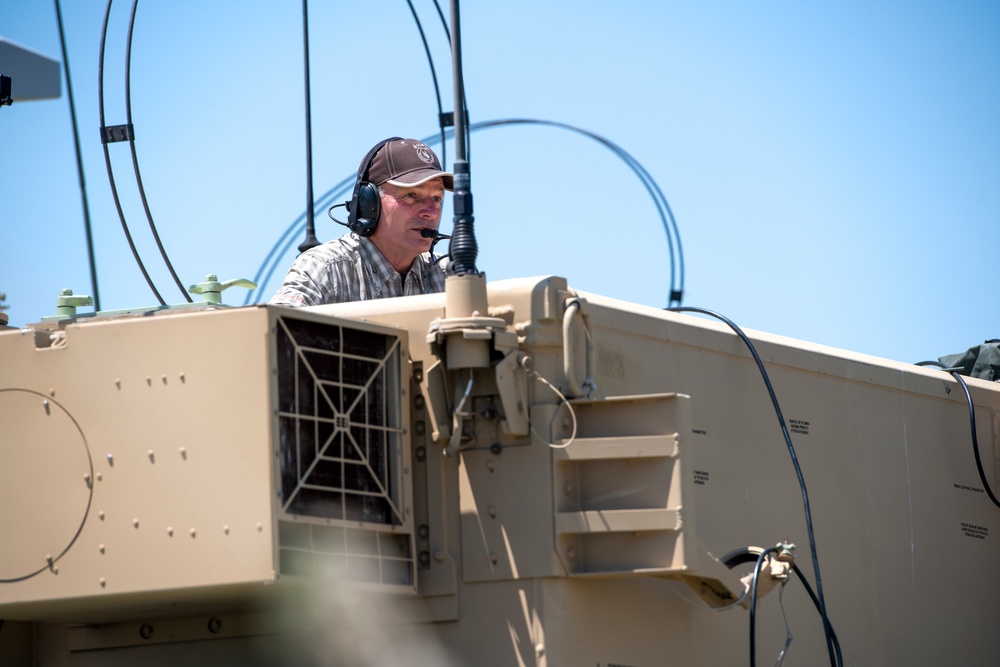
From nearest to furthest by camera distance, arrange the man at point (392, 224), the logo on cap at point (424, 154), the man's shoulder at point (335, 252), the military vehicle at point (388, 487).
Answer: the military vehicle at point (388, 487) → the man's shoulder at point (335, 252) → the man at point (392, 224) → the logo on cap at point (424, 154)

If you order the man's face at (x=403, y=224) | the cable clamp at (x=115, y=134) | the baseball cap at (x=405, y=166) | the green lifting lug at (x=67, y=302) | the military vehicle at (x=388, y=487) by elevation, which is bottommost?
the military vehicle at (x=388, y=487)

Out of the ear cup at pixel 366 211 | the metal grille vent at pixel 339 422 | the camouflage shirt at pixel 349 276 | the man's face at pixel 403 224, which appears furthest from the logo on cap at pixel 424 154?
the metal grille vent at pixel 339 422

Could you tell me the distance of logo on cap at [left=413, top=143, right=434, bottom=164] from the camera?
8.30 meters

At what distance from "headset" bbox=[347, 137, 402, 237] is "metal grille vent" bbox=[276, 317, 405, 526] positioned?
1866 mm

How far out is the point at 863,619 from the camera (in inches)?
310

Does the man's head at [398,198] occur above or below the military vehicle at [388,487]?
above

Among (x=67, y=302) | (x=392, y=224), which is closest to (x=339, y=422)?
(x=67, y=302)

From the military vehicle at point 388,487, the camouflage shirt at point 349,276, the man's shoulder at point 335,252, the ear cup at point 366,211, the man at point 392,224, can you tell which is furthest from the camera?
the ear cup at point 366,211

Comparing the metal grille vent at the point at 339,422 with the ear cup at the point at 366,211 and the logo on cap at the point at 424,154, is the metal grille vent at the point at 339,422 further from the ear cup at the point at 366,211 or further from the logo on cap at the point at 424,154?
the logo on cap at the point at 424,154

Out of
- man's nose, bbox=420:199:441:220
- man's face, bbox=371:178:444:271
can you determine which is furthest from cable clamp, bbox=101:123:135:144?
man's nose, bbox=420:199:441:220

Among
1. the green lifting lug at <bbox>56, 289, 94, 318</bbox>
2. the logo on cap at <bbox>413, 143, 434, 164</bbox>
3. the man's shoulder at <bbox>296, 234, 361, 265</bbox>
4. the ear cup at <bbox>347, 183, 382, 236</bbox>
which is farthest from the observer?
the logo on cap at <bbox>413, 143, 434, 164</bbox>

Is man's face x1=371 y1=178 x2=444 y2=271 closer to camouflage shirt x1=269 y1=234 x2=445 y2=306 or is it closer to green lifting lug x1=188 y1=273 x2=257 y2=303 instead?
camouflage shirt x1=269 y1=234 x2=445 y2=306

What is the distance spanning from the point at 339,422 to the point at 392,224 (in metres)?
2.20

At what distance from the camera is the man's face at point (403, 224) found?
26.9 feet
